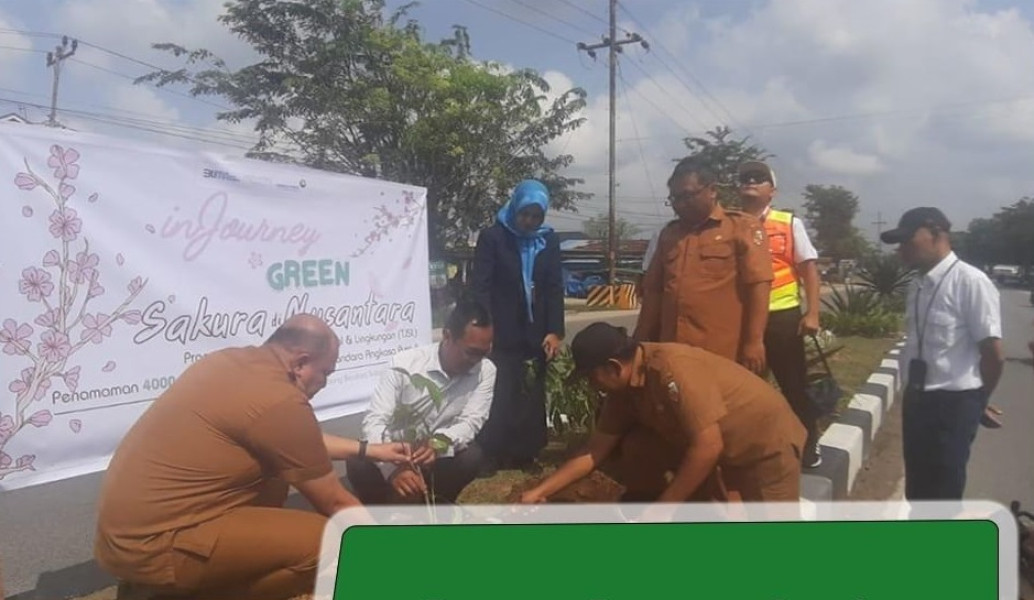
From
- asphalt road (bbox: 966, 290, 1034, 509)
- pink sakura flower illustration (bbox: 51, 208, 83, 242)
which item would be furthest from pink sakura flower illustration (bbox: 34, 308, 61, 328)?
asphalt road (bbox: 966, 290, 1034, 509)

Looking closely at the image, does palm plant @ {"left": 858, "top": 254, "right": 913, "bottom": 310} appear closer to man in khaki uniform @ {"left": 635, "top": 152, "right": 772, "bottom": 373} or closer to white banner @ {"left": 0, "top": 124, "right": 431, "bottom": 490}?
man in khaki uniform @ {"left": 635, "top": 152, "right": 772, "bottom": 373}

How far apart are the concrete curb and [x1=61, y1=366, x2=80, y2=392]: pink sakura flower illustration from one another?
1144 mm

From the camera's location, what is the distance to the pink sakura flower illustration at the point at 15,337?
127cm

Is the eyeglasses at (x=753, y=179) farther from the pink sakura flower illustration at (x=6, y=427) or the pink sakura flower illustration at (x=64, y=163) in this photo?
the pink sakura flower illustration at (x=6, y=427)

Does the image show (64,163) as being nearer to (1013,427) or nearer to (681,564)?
(681,564)

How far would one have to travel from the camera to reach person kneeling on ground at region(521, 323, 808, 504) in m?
1.32

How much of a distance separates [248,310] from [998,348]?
1114mm

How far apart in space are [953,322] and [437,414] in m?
0.86

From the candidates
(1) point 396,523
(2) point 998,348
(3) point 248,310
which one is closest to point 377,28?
(3) point 248,310

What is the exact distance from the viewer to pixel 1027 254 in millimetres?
989

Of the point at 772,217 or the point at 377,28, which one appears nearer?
the point at 377,28

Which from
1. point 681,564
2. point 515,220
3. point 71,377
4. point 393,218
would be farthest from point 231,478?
point 681,564

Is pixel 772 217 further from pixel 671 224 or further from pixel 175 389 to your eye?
pixel 175 389

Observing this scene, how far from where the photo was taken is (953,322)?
1190 mm
